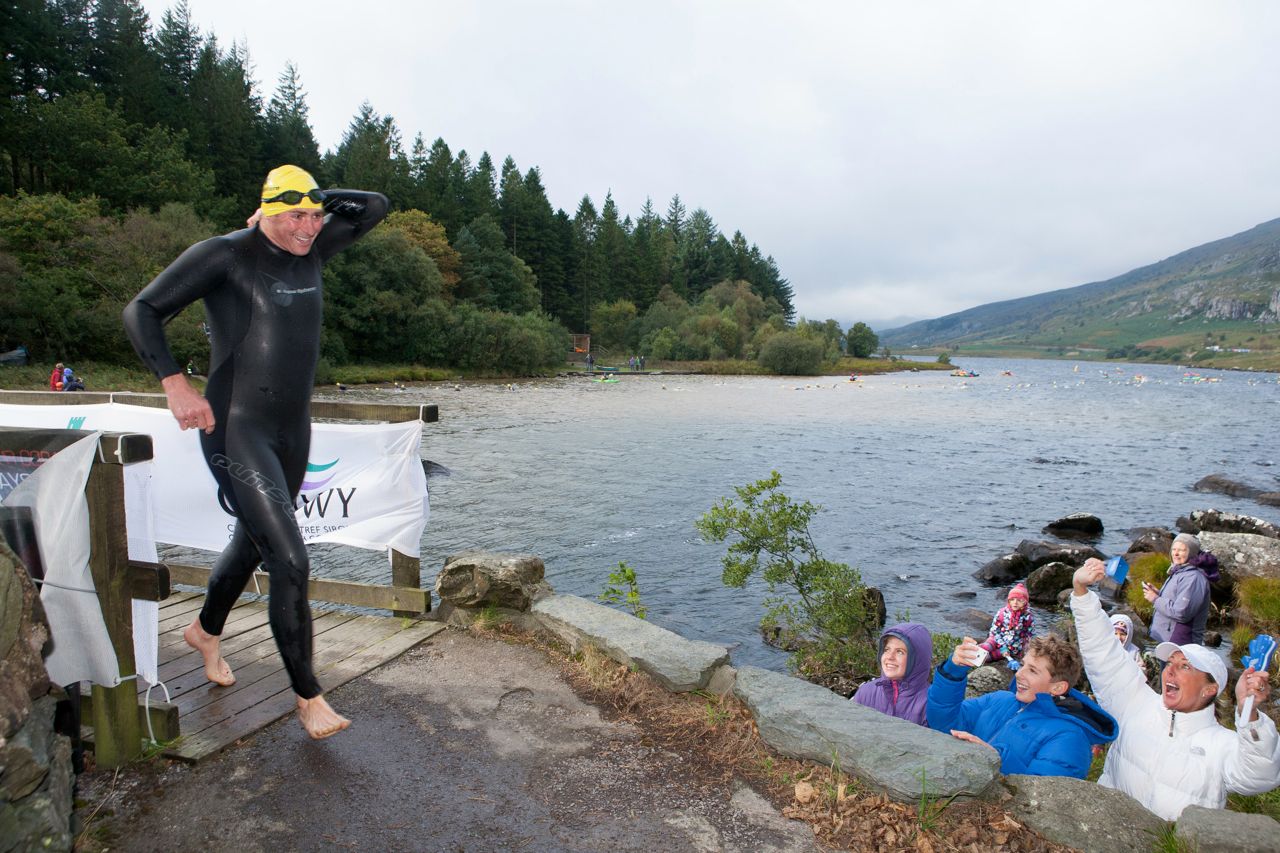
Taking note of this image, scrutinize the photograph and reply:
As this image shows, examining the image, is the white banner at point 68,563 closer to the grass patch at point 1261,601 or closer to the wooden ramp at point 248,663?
the wooden ramp at point 248,663

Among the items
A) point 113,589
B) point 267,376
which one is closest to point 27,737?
point 113,589

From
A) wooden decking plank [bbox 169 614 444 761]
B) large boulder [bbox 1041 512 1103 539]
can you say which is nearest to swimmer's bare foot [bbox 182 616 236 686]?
wooden decking plank [bbox 169 614 444 761]

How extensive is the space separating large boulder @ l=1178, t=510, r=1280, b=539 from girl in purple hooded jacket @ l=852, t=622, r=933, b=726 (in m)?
14.3

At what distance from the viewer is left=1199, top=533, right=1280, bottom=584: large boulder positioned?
497 inches

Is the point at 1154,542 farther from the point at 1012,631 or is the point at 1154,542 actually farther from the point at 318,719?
the point at 318,719

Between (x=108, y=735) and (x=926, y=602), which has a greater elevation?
(x=108, y=735)

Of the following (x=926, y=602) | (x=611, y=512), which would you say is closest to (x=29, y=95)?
(x=611, y=512)

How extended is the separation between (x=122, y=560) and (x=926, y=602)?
1252 centimetres

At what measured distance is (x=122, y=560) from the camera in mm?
3416

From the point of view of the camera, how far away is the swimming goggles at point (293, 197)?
372 centimetres

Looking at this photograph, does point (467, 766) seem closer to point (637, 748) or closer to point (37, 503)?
point (637, 748)

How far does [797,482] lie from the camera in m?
24.7

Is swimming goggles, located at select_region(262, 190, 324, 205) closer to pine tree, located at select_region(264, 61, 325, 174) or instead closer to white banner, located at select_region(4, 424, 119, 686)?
white banner, located at select_region(4, 424, 119, 686)

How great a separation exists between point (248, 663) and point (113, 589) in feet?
5.77
